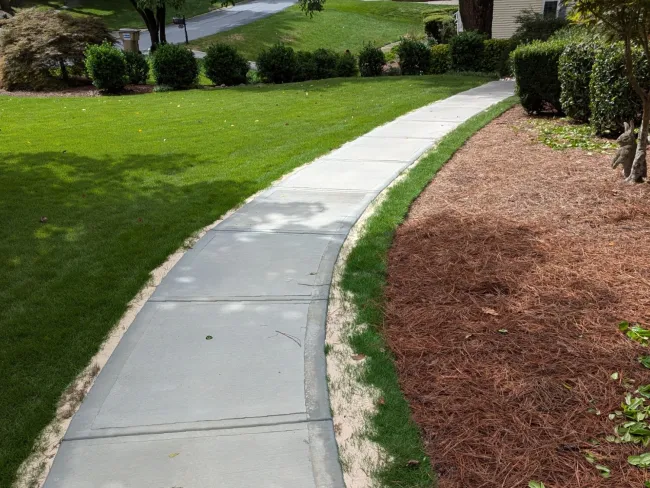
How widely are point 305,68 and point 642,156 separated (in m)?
15.5

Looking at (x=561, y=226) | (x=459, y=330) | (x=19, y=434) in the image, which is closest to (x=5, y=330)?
(x=19, y=434)

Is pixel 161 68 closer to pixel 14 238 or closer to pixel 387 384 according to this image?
pixel 14 238

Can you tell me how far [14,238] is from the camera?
5.79m

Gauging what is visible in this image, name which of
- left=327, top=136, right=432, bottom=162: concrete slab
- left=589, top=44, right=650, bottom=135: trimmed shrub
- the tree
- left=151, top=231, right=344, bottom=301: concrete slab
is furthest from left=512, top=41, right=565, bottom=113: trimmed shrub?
left=151, top=231, right=344, bottom=301: concrete slab

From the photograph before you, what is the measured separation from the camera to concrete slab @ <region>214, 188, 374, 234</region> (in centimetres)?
582

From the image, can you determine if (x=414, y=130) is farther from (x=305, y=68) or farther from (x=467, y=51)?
(x=305, y=68)

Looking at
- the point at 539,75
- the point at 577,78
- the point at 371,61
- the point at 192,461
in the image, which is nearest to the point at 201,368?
the point at 192,461

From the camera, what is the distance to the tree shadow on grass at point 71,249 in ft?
11.4

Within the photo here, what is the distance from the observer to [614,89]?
8.20 metres

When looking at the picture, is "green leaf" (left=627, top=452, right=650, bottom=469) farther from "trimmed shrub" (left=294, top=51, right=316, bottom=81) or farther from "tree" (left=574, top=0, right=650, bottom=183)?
"trimmed shrub" (left=294, top=51, right=316, bottom=81)

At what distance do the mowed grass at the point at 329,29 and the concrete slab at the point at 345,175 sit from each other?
2238cm

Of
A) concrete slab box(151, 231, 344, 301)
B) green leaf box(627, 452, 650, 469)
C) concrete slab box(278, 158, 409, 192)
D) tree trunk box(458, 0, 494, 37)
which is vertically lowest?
green leaf box(627, 452, 650, 469)

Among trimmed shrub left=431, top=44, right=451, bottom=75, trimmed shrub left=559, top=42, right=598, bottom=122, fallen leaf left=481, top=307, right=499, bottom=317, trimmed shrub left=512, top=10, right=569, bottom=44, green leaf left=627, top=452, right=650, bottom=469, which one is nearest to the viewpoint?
green leaf left=627, top=452, right=650, bottom=469

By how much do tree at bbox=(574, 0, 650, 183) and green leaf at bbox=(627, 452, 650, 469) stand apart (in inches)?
165
